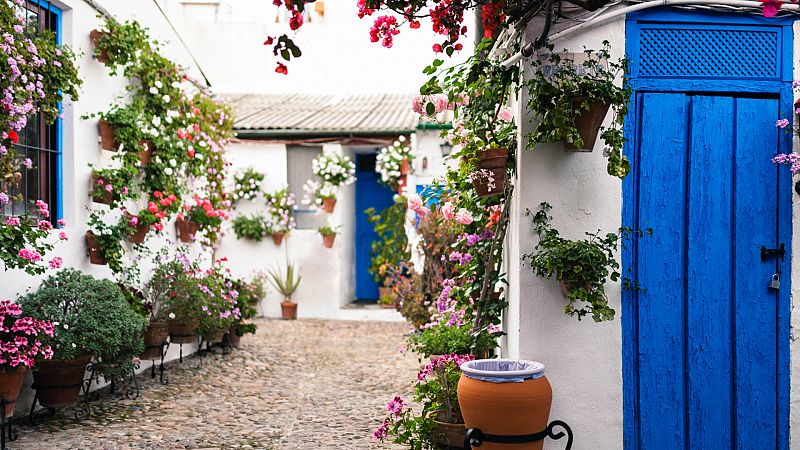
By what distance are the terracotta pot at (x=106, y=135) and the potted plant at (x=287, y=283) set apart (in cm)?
608

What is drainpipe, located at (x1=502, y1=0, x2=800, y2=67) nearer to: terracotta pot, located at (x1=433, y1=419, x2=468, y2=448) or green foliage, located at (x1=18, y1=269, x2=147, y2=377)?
terracotta pot, located at (x1=433, y1=419, x2=468, y2=448)

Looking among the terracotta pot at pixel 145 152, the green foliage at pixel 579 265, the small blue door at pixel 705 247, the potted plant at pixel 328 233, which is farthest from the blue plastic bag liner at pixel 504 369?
the potted plant at pixel 328 233

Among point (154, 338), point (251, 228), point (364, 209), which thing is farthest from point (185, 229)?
point (364, 209)

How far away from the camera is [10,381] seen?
5.25 metres

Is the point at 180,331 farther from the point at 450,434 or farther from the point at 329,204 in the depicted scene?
the point at 329,204

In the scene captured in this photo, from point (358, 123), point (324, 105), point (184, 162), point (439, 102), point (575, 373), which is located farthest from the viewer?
point (324, 105)

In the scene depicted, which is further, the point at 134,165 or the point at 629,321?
the point at 134,165

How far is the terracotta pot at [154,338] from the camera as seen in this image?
7484 mm

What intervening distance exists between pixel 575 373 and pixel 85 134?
16.2ft

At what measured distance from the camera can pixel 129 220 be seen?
296 inches

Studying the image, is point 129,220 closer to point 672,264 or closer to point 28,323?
point 28,323

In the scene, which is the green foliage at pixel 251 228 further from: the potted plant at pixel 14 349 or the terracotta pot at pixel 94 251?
the potted plant at pixel 14 349

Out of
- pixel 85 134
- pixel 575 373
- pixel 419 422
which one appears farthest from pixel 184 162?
pixel 575 373

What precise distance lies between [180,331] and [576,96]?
5.43m
